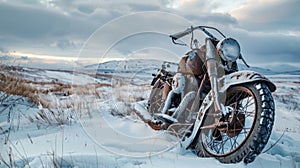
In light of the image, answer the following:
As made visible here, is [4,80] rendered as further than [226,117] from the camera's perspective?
Yes

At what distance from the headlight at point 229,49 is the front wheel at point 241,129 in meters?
0.32

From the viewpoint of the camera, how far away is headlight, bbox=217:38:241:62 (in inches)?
100.0

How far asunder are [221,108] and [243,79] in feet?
1.05

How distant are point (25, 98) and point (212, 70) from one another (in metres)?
4.15

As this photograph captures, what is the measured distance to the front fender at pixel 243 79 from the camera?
2.23 m

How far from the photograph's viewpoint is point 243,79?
7.59ft

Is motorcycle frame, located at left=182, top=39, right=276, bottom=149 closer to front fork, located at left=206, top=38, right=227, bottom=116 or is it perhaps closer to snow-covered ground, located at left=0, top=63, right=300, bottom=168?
front fork, located at left=206, top=38, right=227, bottom=116

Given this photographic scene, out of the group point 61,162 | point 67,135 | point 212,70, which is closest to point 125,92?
point 67,135

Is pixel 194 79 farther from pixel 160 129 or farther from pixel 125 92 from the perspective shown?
pixel 125 92

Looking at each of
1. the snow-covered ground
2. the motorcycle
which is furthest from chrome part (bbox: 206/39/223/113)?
the snow-covered ground

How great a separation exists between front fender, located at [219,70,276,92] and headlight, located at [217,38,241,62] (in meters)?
0.20

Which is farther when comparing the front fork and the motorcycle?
the front fork

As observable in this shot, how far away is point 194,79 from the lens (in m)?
3.11

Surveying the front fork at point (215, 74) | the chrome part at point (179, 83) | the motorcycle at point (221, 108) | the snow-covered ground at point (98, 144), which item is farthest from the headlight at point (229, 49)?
the snow-covered ground at point (98, 144)
